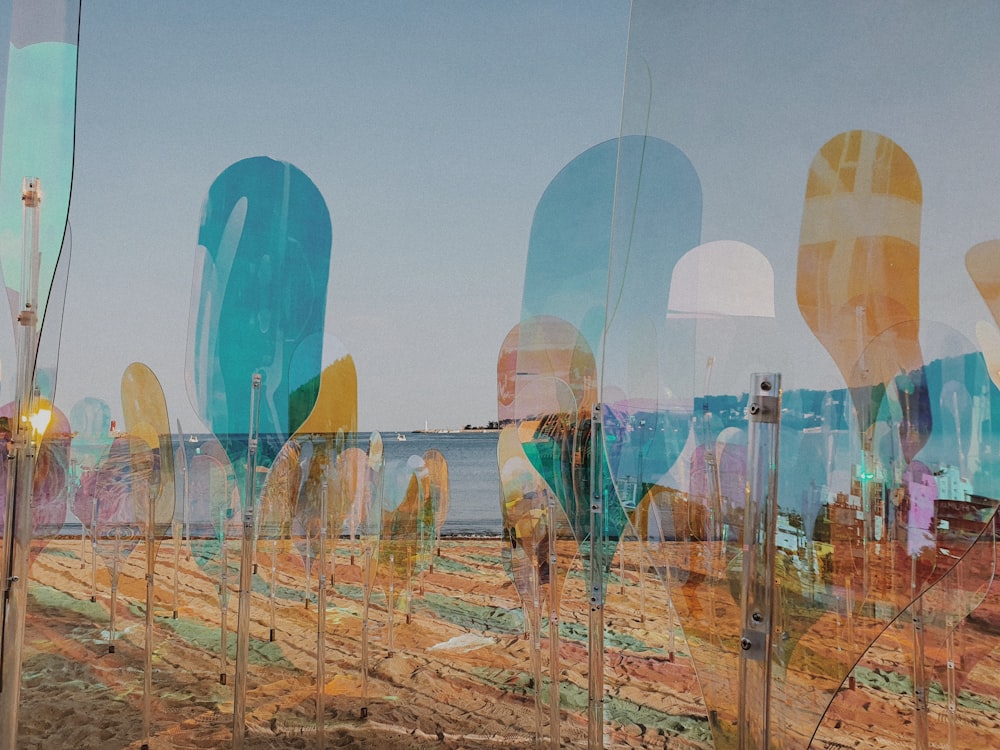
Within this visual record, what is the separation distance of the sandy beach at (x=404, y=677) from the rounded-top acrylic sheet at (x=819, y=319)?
1086 millimetres

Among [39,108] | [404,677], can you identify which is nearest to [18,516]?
[39,108]

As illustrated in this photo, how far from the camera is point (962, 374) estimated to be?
0.53 meters

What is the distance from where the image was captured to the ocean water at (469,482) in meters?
5.46

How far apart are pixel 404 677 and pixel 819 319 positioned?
2.18 m

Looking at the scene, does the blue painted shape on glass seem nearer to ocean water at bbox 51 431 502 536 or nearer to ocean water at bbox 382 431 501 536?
ocean water at bbox 51 431 502 536

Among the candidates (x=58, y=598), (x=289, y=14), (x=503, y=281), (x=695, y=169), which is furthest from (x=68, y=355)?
(x=695, y=169)

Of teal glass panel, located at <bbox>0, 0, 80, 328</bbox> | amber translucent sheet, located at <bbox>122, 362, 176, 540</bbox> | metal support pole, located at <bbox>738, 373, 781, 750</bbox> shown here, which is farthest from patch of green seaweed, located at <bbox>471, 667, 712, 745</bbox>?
teal glass panel, located at <bbox>0, 0, 80, 328</bbox>

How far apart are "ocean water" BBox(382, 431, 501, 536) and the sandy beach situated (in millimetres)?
1358

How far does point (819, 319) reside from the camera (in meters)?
0.55

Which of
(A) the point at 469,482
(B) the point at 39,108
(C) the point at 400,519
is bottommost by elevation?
(A) the point at 469,482

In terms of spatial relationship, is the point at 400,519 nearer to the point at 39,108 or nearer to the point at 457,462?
the point at 39,108

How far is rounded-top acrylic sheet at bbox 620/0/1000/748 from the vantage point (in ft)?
1.58

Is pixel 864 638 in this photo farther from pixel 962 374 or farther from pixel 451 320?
pixel 451 320

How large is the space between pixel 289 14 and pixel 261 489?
209 cm
